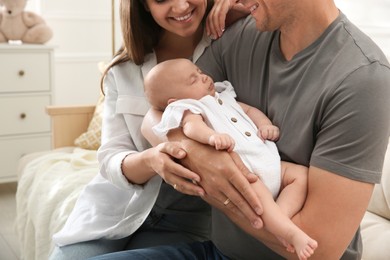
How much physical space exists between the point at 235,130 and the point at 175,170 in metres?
0.17

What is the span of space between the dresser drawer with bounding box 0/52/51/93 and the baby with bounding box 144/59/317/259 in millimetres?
2158

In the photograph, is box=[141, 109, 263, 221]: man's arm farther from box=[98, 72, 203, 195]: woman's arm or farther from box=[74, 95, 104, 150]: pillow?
box=[74, 95, 104, 150]: pillow

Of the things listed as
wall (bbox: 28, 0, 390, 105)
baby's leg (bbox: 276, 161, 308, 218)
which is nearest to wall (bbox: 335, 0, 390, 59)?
baby's leg (bbox: 276, 161, 308, 218)

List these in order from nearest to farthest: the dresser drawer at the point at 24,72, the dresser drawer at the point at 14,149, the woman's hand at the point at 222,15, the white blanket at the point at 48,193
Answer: the woman's hand at the point at 222,15, the white blanket at the point at 48,193, the dresser drawer at the point at 24,72, the dresser drawer at the point at 14,149

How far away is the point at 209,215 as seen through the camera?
5.43 ft

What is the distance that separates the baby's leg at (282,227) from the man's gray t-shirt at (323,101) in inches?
4.9

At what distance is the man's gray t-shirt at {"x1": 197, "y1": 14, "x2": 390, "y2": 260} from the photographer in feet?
3.63

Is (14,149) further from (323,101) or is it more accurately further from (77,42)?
(323,101)

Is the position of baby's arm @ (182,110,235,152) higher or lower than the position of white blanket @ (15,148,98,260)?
higher

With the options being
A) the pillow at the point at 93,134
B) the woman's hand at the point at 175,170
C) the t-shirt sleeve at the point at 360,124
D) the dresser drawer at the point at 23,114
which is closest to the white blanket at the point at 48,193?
the pillow at the point at 93,134

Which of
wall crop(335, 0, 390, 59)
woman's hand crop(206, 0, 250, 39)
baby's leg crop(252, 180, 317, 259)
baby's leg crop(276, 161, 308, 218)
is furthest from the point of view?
wall crop(335, 0, 390, 59)

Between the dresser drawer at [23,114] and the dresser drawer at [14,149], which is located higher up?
the dresser drawer at [23,114]

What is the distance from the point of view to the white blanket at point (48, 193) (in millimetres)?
2113

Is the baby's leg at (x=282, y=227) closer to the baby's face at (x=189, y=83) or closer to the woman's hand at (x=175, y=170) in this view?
the woman's hand at (x=175, y=170)
